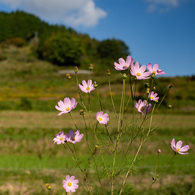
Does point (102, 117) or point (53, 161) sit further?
point (53, 161)

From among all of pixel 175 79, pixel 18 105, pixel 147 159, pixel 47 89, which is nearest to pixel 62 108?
pixel 147 159

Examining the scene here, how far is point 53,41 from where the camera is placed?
139 ft

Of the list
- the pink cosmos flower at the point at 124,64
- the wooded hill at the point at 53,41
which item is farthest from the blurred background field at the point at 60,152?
the wooded hill at the point at 53,41

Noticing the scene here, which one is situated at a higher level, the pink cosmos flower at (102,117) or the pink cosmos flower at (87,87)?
the pink cosmos flower at (87,87)

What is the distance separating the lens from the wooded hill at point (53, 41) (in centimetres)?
3931

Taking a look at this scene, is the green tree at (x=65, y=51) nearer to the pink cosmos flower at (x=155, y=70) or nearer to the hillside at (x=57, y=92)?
the hillside at (x=57, y=92)

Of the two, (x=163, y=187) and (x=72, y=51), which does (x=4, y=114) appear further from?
(x=72, y=51)

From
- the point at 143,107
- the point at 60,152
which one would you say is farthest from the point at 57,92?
the point at 143,107

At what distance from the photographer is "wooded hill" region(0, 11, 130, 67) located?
39.3 meters

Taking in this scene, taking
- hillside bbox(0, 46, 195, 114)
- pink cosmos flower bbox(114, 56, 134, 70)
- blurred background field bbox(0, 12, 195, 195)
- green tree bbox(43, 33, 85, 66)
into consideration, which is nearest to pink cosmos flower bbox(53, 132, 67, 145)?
blurred background field bbox(0, 12, 195, 195)

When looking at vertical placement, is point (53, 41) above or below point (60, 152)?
above

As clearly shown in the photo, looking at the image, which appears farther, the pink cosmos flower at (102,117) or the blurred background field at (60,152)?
the blurred background field at (60,152)

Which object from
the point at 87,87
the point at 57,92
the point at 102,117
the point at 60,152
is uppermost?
the point at 57,92

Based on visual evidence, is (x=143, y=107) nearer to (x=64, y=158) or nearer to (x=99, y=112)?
(x=99, y=112)
